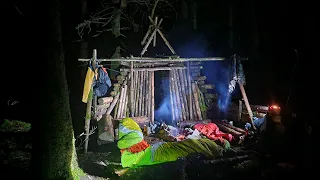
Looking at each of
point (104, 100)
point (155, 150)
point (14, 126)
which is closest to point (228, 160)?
point (155, 150)

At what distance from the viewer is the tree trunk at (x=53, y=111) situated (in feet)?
19.0

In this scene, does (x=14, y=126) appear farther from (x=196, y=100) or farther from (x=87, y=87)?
(x=196, y=100)

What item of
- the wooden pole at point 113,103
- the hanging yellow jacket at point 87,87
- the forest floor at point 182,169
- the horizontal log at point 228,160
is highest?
the hanging yellow jacket at point 87,87

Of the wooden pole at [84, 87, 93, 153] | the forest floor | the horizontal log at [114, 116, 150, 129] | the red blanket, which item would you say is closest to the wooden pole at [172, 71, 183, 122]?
the red blanket

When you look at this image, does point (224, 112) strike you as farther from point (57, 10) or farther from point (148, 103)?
point (57, 10)

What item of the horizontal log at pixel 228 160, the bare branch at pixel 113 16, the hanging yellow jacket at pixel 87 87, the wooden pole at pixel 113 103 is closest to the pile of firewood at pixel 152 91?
the wooden pole at pixel 113 103

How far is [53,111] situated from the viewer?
588cm

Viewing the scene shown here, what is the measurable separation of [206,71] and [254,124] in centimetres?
648

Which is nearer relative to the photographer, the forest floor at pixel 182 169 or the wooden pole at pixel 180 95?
the forest floor at pixel 182 169

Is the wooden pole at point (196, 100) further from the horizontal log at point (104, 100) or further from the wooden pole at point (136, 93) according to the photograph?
the horizontal log at point (104, 100)

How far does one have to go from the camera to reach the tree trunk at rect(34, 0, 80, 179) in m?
5.79

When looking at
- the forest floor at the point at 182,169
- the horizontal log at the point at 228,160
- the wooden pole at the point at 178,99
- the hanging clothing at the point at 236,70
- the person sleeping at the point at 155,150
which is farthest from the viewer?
the wooden pole at the point at 178,99

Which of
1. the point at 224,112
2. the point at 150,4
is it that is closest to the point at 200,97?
the point at 224,112

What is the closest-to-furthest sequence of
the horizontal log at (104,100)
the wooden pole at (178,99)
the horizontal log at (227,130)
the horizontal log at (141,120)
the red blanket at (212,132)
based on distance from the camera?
the red blanket at (212,132) → the horizontal log at (227,130) → the horizontal log at (104,100) → the horizontal log at (141,120) → the wooden pole at (178,99)
